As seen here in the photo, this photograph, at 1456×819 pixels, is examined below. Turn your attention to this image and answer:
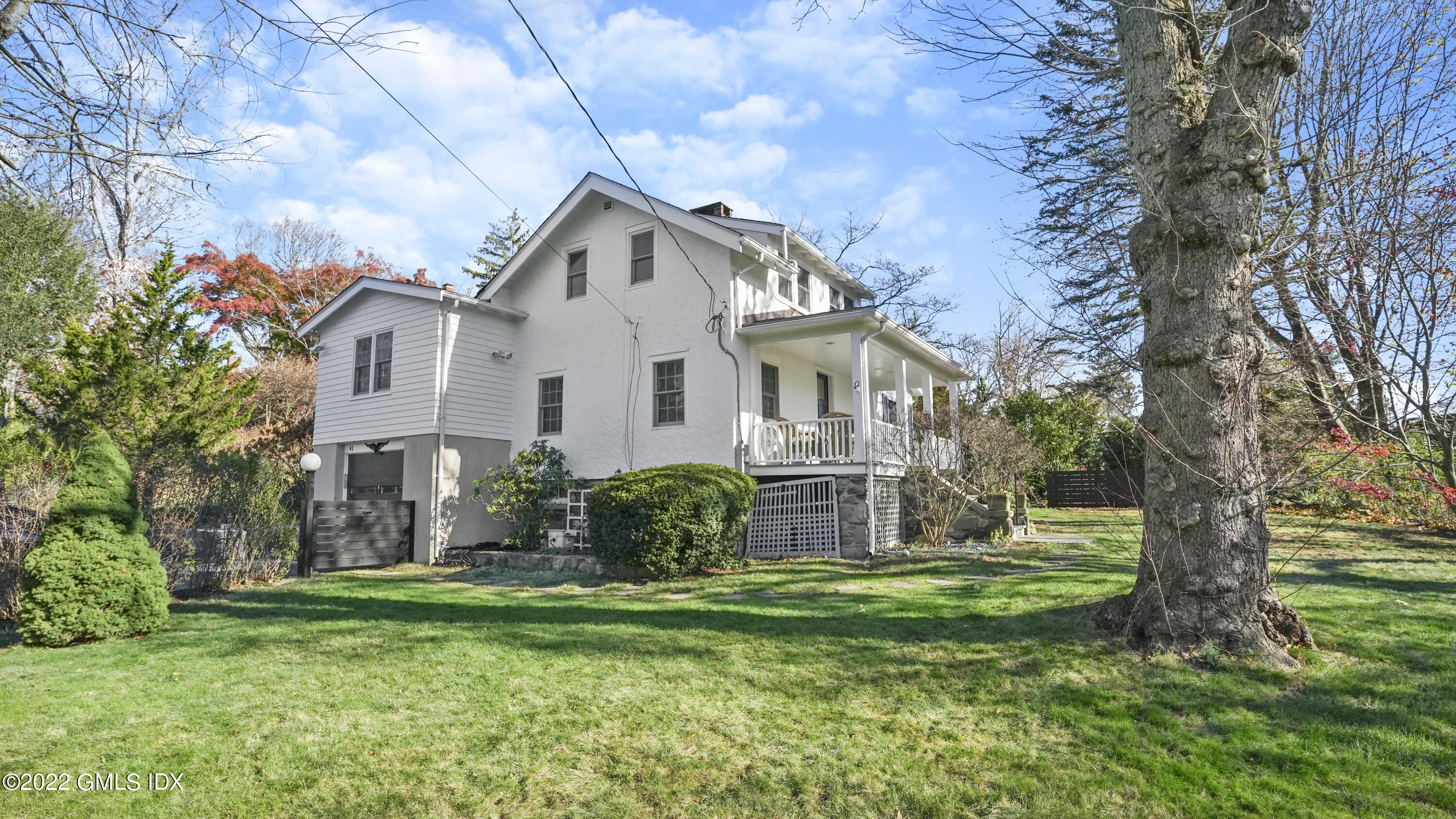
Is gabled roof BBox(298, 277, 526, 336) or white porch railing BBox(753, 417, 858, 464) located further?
gabled roof BBox(298, 277, 526, 336)

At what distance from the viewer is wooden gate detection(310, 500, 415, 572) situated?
11430mm

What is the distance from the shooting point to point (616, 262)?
45.6 ft

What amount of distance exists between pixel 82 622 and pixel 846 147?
8.41m

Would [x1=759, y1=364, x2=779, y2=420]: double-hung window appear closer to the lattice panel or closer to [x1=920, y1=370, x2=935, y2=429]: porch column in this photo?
the lattice panel

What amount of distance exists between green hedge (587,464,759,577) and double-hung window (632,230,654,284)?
193 inches

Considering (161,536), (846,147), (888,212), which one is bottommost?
(161,536)

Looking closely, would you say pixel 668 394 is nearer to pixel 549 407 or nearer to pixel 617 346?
pixel 617 346

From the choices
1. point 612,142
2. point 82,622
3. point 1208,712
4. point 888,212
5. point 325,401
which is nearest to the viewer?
point 1208,712

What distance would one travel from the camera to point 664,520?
914cm

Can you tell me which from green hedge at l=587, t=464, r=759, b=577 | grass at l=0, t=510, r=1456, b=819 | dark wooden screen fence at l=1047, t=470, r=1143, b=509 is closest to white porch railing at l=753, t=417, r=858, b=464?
green hedge at l=587, t=464, r=759, b=577

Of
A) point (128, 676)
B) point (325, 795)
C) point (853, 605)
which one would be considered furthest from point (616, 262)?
point (325, 795)

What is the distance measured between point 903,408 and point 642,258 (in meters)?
5.56

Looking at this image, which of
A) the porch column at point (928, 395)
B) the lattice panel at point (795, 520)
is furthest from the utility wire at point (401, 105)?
the porch column at point (928, 395)

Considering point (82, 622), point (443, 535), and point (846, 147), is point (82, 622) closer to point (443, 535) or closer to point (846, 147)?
point (443, 535)
